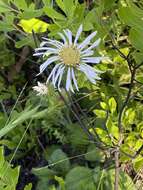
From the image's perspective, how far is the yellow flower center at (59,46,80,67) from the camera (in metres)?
1.05

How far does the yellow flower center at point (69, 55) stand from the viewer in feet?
3.43

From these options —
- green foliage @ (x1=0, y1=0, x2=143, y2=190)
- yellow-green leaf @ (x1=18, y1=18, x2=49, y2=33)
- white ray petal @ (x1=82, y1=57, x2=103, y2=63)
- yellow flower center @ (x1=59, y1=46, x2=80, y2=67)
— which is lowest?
green foliage @ (x1=0, y1=0, x2=143, y2=190)

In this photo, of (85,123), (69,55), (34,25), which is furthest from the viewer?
(85,123)

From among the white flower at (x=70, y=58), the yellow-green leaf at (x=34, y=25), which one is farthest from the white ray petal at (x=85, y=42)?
the yellow-green leaf at (x=34, y=25)

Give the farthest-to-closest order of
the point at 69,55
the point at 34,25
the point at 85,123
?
the point at 85,123
the point at 34,25
the point at 69,55

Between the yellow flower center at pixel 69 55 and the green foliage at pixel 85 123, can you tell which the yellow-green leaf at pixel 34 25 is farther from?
the yellow flower center at pixel 69 55

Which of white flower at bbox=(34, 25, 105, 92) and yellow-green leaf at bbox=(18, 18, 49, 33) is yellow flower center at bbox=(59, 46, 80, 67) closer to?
white flower at bbox=(34, 25, 105, 92)

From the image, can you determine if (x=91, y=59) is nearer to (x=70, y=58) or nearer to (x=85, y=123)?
(x=70, y=58)

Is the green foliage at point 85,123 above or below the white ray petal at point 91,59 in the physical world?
below

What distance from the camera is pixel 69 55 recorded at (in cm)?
104

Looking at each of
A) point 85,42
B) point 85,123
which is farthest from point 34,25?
point 85,123

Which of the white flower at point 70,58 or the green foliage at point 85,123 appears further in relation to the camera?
the green foliage at point 85,123

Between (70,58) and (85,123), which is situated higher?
(70,58)

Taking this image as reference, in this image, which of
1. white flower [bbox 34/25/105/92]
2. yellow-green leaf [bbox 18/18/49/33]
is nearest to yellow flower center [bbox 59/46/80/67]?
white flower [bbox 34/25/105/92]
